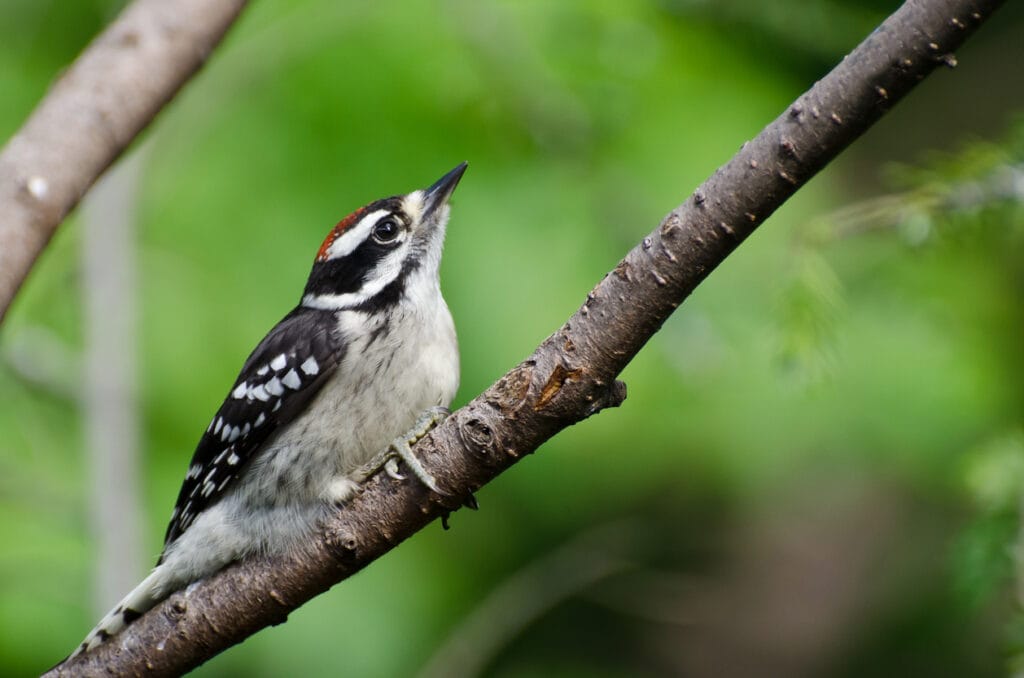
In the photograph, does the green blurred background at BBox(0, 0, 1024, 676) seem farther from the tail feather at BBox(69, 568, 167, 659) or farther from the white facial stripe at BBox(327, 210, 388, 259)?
the tail feather at BBox(69, 568, 167, 659)

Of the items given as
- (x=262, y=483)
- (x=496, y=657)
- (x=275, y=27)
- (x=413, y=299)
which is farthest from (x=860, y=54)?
(x=496, y=657)

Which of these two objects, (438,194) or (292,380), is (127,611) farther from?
(438,194)

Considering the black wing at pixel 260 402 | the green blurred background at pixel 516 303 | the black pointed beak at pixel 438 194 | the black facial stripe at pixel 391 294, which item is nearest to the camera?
the black wing at pixel 260 402

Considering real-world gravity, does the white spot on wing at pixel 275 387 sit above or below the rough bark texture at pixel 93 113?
below

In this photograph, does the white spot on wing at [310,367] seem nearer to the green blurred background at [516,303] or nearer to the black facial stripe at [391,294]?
the black facial stripe at [391,294]

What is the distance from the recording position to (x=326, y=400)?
3066 millimetres

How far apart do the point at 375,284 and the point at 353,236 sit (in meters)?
0.17

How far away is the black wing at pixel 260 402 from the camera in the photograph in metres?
3.09

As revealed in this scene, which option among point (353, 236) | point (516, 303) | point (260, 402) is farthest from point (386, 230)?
point (516, 303)

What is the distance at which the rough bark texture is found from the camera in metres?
2.67

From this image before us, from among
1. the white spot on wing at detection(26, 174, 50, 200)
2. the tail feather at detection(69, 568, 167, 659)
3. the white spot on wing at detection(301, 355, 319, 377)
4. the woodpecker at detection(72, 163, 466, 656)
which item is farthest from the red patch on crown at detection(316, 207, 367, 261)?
the tail feather at detection(69, 568, 167, 659)

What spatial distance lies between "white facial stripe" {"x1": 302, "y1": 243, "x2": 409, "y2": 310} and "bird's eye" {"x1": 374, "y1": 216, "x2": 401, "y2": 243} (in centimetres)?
5

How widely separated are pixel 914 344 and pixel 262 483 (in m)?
2.57

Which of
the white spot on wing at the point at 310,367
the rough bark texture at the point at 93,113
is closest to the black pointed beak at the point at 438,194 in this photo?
the white spot on wing at the point at 310,367
